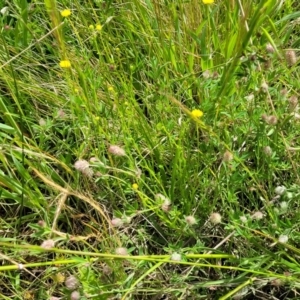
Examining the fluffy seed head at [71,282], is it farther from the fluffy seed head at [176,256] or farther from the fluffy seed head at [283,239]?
the fluffy seed head at [283,239]

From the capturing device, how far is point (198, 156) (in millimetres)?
1192

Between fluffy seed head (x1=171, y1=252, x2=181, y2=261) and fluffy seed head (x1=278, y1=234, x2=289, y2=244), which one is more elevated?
fluffy seed head (x1=171, y1=252, x2=181, y2=261)

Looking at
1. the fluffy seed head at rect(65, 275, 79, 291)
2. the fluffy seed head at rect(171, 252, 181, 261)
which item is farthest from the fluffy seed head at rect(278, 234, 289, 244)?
the fluffy seed head at rect(65, 275, 79, 291)

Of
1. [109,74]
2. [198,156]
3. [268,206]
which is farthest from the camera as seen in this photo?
[109,74]

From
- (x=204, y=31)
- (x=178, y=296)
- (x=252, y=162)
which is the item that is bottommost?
(x=178, y=296)

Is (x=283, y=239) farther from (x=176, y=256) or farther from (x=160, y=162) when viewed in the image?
(x=160, y=162)

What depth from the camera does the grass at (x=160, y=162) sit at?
109cm

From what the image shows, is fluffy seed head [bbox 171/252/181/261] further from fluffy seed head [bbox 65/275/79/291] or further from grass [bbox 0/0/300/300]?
fluffy seed head [bbox 65/275/79/291]

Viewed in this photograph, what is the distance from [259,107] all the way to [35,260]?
2.03 feet

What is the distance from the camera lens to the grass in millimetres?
1086

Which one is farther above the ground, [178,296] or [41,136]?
[41,136]

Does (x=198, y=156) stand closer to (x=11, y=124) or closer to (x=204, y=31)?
(x=204, y=31)

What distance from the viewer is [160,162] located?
1.27 metres

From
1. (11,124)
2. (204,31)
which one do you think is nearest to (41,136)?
(11,124)
